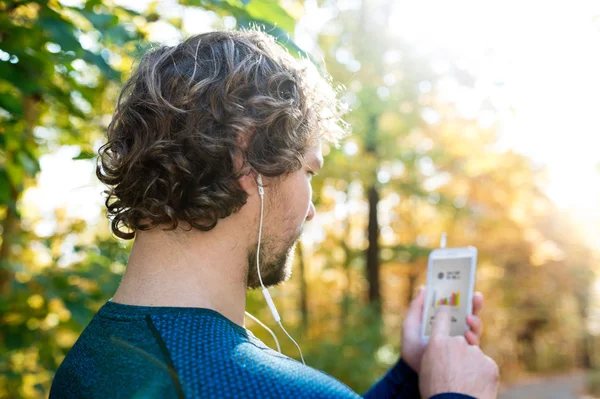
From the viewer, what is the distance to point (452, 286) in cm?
206

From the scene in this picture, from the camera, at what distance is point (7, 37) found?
1.99 meters

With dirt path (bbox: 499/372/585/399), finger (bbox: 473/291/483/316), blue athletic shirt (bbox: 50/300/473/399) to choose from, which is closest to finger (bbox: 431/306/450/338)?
blue athletic shirt (bbox: 50/300/473/399)

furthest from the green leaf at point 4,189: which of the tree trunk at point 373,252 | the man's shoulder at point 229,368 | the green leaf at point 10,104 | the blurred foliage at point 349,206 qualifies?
the tree trunk at point 373,252

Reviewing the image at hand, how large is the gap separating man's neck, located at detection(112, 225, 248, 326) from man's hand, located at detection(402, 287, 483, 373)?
759 millimetres

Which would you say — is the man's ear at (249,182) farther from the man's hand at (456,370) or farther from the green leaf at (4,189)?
the green leaf at (4,189)

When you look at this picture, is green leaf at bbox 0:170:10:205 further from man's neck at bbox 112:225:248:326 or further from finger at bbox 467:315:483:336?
finger at bbox 467:315:483:336

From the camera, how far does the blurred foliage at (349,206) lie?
84.0 inches

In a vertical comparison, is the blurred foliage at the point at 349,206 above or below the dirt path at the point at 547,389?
above

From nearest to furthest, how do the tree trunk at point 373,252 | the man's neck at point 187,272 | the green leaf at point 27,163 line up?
the man's neck at point 187,272, the green leaf at point 27,163, the tree trunk at point 373,252

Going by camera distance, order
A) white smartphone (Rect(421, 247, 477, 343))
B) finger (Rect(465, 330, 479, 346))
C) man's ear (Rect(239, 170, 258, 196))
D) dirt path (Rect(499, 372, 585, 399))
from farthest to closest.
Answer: dirt path (Rect(499, 372, 585, 399)) < white smartphone (Rect(421, 247, 477, 343)) < finger (Rect(465, 330, 479, 346)) < man's ear (Rect(239, 170, 258, 196))

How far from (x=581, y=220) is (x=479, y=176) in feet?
19.9

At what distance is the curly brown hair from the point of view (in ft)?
4.29

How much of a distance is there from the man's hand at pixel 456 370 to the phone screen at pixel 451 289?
0.46 m

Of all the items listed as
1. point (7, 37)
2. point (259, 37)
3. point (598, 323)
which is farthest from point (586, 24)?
point (598, 323)
